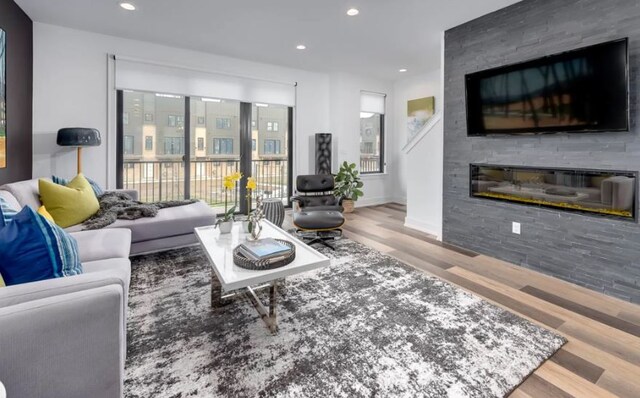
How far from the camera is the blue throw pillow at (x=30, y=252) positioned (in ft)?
4.23

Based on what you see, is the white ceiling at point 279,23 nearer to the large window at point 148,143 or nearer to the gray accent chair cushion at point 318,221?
the large window at point 148,143

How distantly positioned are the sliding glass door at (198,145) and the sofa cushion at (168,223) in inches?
39.3

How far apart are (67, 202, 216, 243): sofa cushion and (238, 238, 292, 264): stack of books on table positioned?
1453 mm

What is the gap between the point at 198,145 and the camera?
5.18 m

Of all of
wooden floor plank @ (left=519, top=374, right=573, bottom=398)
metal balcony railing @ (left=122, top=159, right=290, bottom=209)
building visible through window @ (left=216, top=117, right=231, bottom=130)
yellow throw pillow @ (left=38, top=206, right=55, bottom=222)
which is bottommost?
wooden floor plank @ (left=519, top=374, right=573, bottom=398)

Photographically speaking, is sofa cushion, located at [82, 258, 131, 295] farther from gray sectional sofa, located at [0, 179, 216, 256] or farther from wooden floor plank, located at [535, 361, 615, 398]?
wooden floor plank, located at [535, 361, 615, 398]

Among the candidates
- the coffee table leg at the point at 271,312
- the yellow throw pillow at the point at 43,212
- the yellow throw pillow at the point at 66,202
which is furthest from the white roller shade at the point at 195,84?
the coffee table leg at the point at 271,312

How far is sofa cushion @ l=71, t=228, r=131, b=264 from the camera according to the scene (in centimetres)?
210

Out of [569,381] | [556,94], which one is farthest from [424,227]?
[569,381]

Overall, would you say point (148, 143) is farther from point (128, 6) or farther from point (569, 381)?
point (569, 381)

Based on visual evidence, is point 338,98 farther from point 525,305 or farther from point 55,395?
point 55,395

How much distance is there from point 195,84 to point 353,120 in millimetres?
2968

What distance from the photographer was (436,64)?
5363 millimetres

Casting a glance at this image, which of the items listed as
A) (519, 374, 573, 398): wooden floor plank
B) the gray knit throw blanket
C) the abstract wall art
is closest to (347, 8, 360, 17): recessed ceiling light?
the abstract wall art
